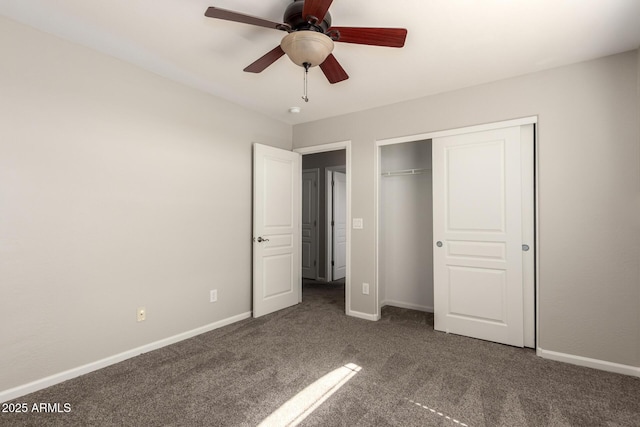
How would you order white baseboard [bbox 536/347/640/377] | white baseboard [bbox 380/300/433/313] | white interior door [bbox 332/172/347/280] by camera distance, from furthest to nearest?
1. white interior door [bbox 332/172/347/280]
2. white baseboard [bbox 380/300/433/313]
3. white baseboard [bbox 536/347/640/377]

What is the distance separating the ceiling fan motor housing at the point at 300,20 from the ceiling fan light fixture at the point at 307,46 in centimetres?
5

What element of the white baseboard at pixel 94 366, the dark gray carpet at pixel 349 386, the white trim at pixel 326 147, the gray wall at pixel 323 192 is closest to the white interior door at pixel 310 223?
the gray wall at pixel 323 192

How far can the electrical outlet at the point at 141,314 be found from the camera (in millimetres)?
2709

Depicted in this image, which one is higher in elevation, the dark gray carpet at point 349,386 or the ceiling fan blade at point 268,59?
the ceiling fan blade at point 268,59

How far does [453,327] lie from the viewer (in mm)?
3225

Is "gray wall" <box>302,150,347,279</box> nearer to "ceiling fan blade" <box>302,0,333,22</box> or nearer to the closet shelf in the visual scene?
the closet shelf

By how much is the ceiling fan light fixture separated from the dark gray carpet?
6.99 feet

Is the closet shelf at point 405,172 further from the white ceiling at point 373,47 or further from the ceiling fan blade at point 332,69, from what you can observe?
the ceiling fan blade at point 332,69

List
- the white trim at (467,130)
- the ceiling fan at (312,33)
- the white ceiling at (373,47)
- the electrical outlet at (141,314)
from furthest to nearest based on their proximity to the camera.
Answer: the white trim at (467,130), the electrical outlet at (141,314), the white ceiling at (373,47), the ceiling fan at (312,33)

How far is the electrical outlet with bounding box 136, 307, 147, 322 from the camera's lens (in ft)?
8.89

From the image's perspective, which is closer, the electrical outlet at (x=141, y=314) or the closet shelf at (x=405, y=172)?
the electrical outlet at (x=141, y=314)

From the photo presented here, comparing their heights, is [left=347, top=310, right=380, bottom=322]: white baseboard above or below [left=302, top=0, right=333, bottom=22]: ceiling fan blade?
below

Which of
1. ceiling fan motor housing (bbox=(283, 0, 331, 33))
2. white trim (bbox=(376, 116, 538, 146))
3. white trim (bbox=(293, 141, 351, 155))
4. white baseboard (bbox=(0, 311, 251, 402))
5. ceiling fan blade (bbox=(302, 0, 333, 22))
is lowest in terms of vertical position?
white baseboard (bbox=(0, 311, 251, 402))

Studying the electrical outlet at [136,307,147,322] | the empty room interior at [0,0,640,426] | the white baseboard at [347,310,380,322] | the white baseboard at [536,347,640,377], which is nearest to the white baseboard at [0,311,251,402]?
the empty room interior at [0,0,640,426]
